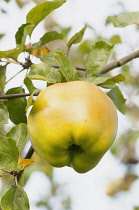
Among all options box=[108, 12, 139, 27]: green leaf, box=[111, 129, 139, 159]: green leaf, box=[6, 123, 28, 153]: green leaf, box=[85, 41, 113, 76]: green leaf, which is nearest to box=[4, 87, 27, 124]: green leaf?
box=[6, 123, 28, 153]: green leaf

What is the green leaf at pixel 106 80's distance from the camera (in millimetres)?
1051

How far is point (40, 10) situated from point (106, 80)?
318 mm

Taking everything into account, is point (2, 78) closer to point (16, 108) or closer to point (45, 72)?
point (16, 108)

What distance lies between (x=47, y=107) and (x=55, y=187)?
254 cm

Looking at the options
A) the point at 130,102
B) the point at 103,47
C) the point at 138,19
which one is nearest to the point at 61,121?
the point at 103,47

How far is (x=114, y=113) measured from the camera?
1.00m

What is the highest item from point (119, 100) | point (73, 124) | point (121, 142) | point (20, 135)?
point (73, 124)

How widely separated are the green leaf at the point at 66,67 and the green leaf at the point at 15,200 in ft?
0.93

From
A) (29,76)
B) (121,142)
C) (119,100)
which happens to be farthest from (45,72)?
(121,142)

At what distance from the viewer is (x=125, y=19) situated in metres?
1.31

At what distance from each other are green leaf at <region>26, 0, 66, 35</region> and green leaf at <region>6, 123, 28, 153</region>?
0.90 feet

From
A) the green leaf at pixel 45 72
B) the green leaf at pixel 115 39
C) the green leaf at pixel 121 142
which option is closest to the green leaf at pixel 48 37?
the green leaf at pixel 45 72

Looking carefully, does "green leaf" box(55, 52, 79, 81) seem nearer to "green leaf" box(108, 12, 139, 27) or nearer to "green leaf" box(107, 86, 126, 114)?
"green leaf" box(108, 12, 139, 27)

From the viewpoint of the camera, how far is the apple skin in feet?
3.04
